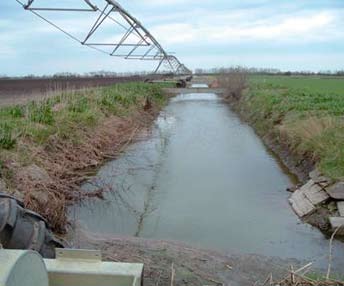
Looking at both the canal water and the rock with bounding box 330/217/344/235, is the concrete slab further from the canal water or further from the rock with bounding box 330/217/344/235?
the rock with bounding box 330/217/344/235

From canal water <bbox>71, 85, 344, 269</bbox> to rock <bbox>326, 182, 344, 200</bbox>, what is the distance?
0.71 metres

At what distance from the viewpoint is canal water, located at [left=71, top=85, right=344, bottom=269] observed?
7.34 m

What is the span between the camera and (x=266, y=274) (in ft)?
18.8

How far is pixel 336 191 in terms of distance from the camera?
8188 mm

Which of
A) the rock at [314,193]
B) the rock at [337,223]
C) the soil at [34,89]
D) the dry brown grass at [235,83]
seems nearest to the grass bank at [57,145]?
the soil at [34,89]

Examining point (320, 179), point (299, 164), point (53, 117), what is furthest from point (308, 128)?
point (53, 117)

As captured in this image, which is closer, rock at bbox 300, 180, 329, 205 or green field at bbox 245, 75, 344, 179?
rock at bbox 300, 180, 329, 205

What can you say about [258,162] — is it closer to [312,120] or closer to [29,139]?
[312,120]

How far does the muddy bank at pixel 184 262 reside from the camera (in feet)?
17.9

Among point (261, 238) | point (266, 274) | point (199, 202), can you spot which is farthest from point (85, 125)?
point (266, 274)

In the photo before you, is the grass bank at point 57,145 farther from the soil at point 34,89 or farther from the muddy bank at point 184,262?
the soil at point 34,89

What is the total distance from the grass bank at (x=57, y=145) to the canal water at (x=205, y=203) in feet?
1.95

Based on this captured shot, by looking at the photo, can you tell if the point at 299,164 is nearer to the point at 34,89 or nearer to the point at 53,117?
the point at 53,117

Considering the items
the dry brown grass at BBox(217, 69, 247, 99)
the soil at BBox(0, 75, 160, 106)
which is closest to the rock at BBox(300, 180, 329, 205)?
the soil at BBox(0, 75, 160, 106)
